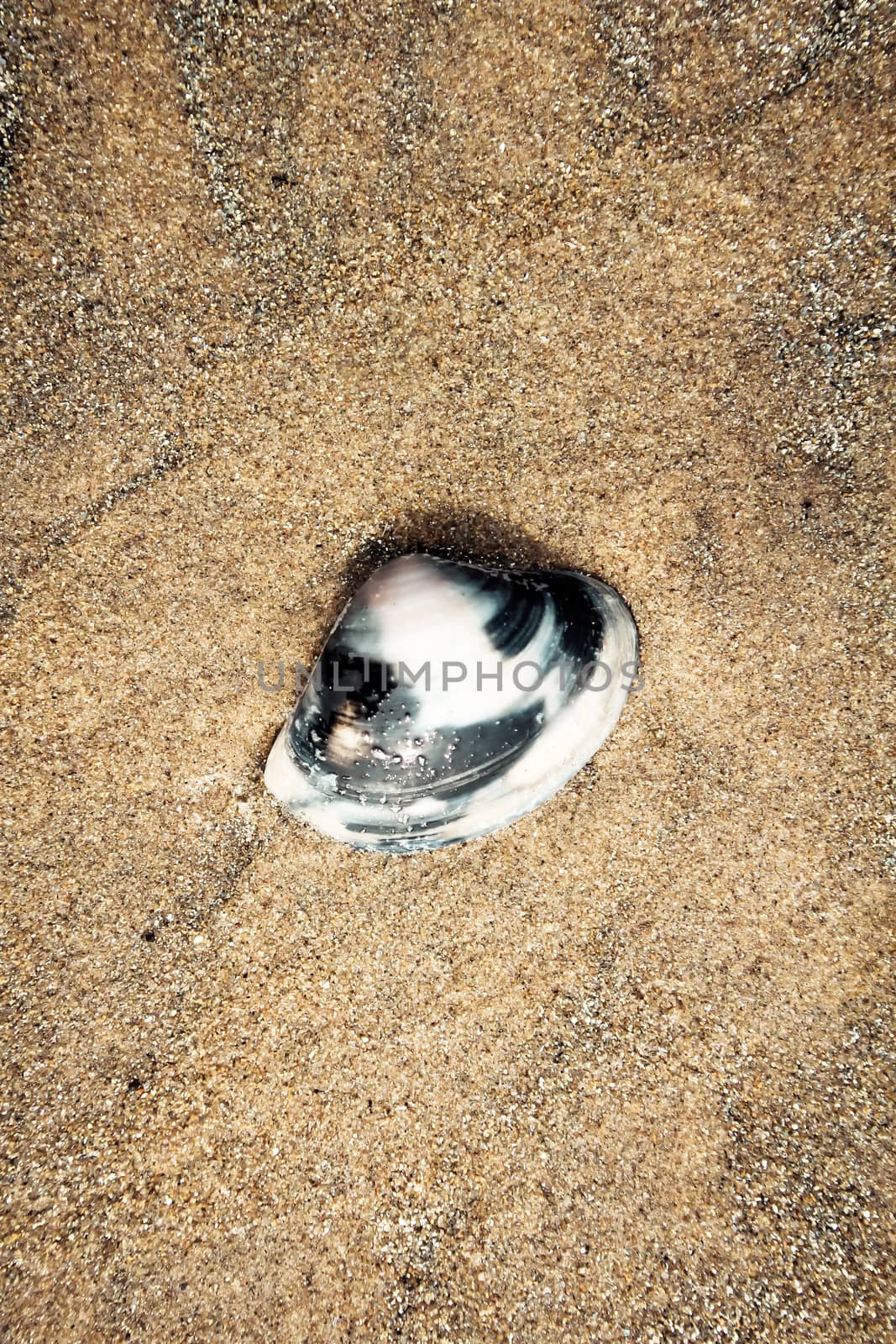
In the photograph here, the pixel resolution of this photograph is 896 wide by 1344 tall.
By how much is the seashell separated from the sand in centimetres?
12

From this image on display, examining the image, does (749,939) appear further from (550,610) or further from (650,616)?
(550,610)

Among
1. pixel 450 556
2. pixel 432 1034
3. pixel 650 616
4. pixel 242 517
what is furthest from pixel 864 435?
pixel 432 1034

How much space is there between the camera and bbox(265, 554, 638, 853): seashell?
5.48 ft

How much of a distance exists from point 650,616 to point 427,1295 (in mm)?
1950

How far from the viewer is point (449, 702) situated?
5.60ft

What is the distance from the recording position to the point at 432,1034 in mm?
1877

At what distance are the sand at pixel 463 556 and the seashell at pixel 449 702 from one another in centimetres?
12

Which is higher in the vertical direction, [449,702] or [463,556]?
[463,556]

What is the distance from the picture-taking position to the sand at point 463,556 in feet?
5.32

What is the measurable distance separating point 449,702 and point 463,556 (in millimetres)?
425

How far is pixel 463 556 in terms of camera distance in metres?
1.84

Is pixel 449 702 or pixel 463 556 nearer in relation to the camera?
pixel 449 702

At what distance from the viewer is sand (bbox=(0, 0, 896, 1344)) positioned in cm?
162

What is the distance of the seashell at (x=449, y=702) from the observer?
167cm
